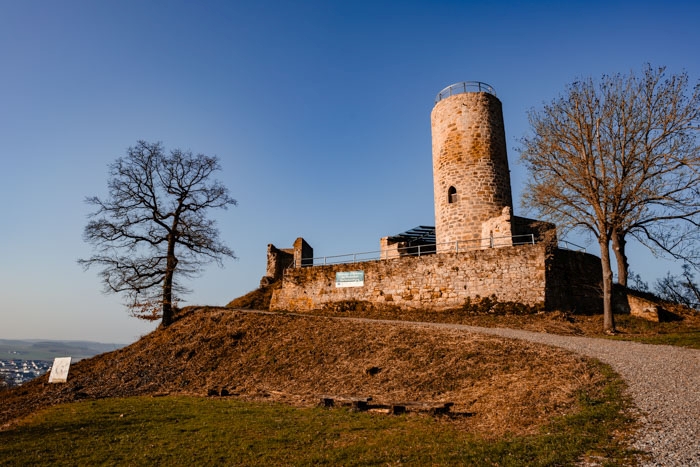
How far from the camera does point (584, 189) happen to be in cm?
1820

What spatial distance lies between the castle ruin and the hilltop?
462cm

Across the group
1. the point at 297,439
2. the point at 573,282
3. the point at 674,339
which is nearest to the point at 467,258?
the point at 573,282

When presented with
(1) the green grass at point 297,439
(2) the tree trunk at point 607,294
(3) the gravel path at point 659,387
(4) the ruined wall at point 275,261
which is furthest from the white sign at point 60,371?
(2) the tree trunk at point 607,294

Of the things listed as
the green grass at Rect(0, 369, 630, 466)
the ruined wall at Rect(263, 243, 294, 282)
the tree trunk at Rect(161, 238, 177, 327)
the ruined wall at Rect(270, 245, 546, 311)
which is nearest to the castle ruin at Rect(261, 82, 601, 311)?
the ruined wall at Rect(270, 245, 546, 311)

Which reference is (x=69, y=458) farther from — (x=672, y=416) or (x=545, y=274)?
(x=545, y=274)

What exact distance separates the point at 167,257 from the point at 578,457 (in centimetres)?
2201

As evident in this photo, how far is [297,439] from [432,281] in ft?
49.2

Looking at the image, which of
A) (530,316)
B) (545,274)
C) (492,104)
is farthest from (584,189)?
(492,104)

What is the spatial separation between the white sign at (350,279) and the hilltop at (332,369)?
4572 mm

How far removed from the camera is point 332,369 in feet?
47.8

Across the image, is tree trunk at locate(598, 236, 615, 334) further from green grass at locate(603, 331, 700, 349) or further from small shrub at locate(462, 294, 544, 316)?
small shrub at locate(462, 294, 544, 316)

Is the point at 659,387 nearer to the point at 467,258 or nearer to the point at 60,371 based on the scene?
the point at 467,258

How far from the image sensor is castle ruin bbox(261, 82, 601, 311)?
2022 cm

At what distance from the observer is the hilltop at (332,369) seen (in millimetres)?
9547
